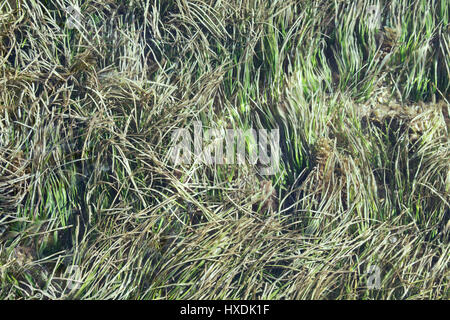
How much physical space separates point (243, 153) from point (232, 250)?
50cm

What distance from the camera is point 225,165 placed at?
2375mm

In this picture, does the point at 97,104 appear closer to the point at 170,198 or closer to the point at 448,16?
the point at 170,198

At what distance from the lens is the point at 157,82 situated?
2428 millimetres

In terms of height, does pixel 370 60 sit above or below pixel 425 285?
above

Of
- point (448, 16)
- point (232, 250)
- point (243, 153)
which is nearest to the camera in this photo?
point (232, 250)

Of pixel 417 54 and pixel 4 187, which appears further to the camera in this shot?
pixel 417 54

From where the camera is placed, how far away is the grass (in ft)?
7.40

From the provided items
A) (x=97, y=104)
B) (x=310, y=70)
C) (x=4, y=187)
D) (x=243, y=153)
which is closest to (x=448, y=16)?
(x=310, y=70)

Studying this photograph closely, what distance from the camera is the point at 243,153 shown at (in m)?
2.40

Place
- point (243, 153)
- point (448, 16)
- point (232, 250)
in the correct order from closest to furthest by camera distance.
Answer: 1. point (232, 250)
2. point (243, 153)
3. point (448, 16)

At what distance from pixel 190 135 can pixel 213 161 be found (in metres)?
0.18

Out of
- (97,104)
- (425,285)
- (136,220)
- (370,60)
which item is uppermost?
(370,60)

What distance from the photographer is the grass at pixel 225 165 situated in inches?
88.8

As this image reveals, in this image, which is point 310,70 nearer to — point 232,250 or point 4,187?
point 232,250
